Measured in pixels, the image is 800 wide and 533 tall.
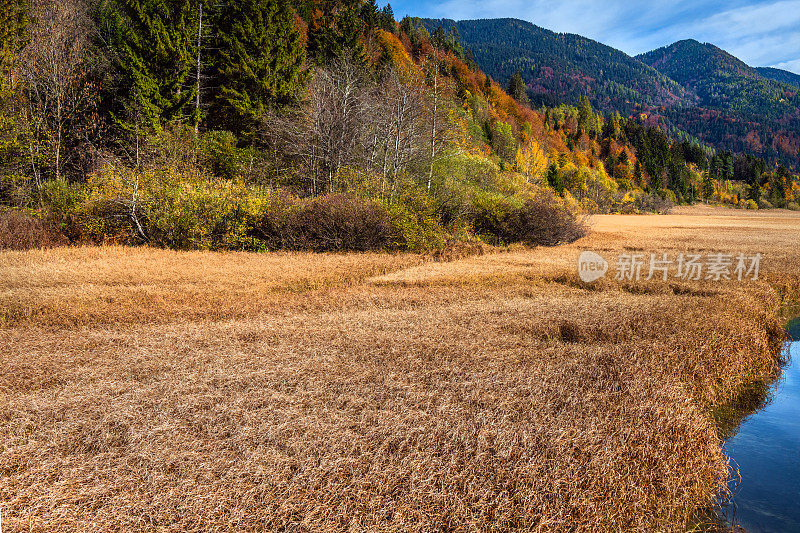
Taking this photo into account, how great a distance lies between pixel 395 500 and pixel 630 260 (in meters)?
14.2

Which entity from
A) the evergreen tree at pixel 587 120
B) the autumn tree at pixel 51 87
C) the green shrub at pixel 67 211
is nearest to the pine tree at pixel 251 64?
the autumn tree at pixel 51 87

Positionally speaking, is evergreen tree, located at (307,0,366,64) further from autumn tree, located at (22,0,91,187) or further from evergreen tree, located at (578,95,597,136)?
evergreen tree, located at (578,95,597,136)

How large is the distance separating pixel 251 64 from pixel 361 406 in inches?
1043

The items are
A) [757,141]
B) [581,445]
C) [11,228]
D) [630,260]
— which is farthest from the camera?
[757,141]

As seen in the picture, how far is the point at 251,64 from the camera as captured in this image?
25016 mm

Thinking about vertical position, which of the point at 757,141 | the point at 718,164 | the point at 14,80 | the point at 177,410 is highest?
the point at 757,141

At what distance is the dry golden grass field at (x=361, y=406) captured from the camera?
2764 mm

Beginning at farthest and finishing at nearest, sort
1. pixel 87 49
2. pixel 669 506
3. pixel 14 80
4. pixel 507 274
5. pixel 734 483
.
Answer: pixel 87 49, pixel 14 80, pixel 507 274, pixel 734 483, pixel 669 506

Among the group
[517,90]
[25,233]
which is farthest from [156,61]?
[517,90]

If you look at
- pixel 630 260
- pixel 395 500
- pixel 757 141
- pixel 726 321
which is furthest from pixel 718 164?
pixel 395 500

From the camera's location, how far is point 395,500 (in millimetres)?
2773

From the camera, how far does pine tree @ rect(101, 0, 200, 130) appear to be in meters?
21.1

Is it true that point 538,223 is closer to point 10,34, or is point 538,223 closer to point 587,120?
point 10,34

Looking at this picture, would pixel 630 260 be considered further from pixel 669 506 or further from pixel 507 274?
pixel 669 506
